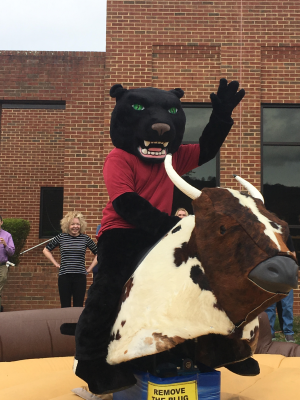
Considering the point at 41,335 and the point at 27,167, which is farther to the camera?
the point at 27,167

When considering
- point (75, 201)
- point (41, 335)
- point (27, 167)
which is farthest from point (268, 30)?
point (27, 167)

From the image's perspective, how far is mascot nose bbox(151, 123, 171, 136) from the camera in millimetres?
2338

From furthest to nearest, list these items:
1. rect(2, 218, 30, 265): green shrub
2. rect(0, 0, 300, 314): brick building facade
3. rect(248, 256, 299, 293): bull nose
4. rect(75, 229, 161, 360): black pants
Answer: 1. rect(2, 218, 30, 265): green shrub
2. rect(0, 0, 300, 314): brick building facade
3. rect(75, 229, 161, 360): black pants
4. rect(248, 256, 299, 293): bull nose

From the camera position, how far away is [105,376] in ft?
6.77

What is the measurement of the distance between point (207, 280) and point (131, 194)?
2.00 feet

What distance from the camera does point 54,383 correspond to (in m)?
2.82

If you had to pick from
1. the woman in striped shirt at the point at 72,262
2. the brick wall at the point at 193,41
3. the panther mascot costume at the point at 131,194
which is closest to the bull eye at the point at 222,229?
the panther mascot costume at the point at 131,194

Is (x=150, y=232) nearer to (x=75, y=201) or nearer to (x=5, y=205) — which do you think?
(x=75, y=201)

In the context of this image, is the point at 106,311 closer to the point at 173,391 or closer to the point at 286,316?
the point at 173,391

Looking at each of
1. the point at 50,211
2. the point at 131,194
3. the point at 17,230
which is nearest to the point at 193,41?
the point at 17,230

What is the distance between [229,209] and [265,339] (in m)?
2.63

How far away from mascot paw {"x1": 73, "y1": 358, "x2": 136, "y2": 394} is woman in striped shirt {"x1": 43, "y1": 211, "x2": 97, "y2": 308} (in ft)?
11.2

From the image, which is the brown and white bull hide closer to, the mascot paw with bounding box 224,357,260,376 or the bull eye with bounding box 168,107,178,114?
the mascot paw with bounding box 224,357,260,376

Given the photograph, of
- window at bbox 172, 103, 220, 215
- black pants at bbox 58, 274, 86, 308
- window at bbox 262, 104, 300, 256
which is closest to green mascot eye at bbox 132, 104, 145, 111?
black pants at bbox 58, 274, 86, 308
